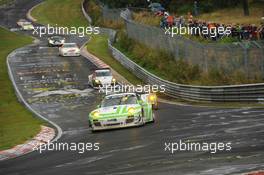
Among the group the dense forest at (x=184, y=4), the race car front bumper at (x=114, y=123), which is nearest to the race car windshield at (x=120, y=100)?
the race car front bumper at (x=114, y=123)

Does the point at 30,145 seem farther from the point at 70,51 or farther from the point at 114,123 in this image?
the point at 70,51

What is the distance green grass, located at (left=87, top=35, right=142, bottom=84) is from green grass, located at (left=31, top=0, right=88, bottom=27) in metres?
16.1

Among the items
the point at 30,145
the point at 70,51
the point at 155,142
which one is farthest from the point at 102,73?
the point at 155,142

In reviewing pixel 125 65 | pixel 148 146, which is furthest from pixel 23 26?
pixel 148 146

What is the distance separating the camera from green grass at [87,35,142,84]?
42812 millimetres

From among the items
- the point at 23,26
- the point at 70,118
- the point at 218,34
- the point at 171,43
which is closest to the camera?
the point at 70,118

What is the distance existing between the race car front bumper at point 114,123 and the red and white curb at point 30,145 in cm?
147

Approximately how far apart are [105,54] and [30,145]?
1416 inches

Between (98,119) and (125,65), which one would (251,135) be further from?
(125,65)

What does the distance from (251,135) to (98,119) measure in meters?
6.06

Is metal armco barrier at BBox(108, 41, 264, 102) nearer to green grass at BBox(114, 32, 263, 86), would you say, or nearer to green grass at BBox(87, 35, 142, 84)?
green grass at BBox(114, 32, 263, 86)

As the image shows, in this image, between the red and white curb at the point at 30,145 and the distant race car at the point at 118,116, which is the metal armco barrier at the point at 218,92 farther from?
the red and white curb at the point at 30,145

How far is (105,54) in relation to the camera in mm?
54156

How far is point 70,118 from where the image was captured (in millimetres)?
26609
